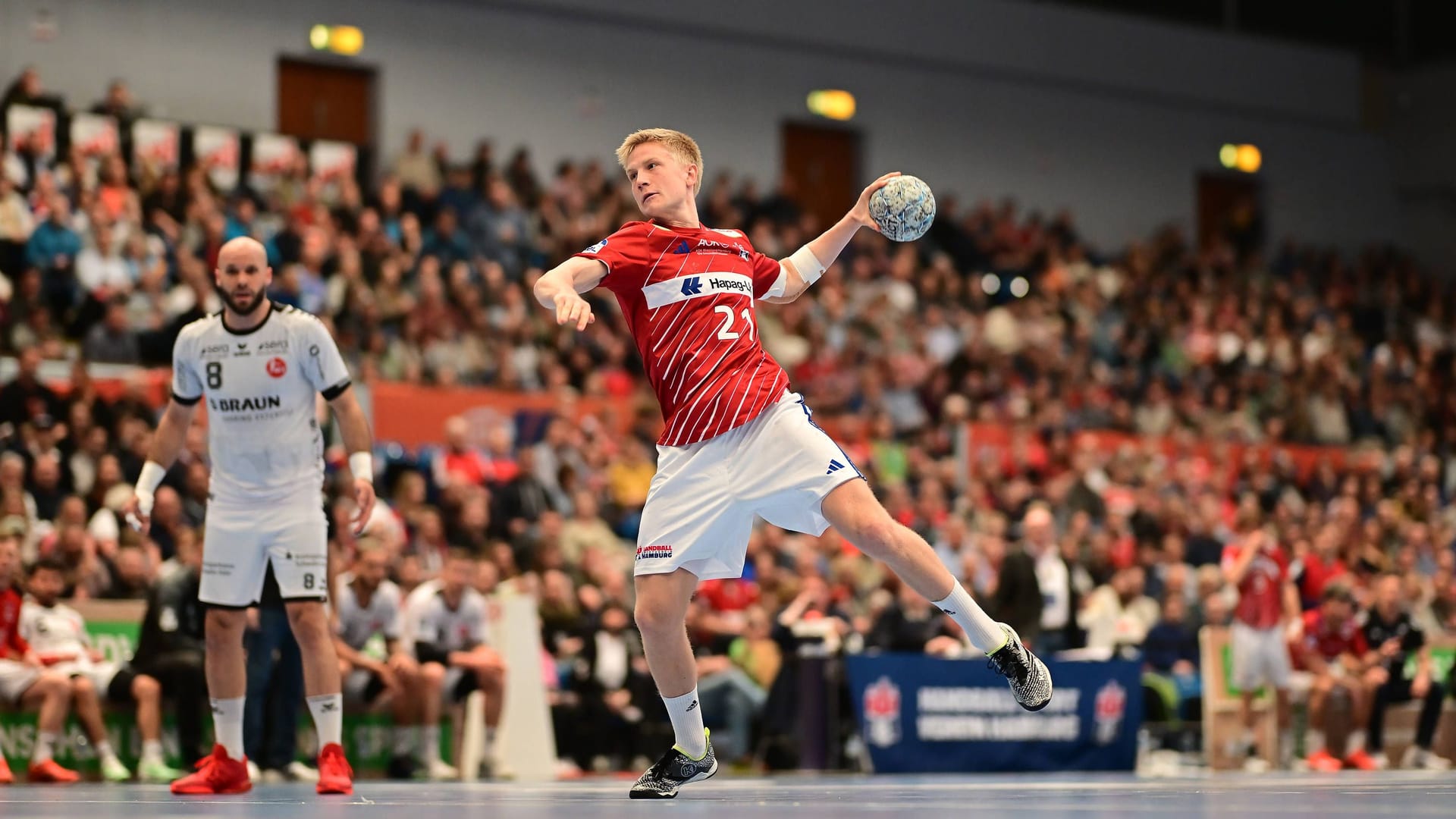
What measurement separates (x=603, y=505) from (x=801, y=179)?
12314 millimetres

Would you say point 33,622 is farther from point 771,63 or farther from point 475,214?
point 771,63

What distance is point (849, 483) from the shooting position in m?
7.07

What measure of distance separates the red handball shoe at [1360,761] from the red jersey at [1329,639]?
102 centimetres

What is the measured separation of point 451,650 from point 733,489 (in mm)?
7216

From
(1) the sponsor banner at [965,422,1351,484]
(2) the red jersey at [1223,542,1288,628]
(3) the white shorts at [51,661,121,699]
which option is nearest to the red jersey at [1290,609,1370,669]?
(2) the red jersey at [1223,542,1288,628]

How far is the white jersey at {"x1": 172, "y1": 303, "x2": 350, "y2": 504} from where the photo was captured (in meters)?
→ 8.73

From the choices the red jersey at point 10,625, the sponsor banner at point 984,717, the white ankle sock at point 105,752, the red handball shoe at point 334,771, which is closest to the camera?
the red handball shoe at point 334,771

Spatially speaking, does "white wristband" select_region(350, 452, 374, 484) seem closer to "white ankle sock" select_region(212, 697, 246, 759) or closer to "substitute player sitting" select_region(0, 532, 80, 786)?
"white ankle sock" select_region(212, 697, 246, 759)

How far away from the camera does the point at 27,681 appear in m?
12.1

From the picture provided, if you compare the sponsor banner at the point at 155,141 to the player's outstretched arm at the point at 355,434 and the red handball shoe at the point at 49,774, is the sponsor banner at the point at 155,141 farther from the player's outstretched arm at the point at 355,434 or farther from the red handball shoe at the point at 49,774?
the player's outstretched arm at the point at 355,434

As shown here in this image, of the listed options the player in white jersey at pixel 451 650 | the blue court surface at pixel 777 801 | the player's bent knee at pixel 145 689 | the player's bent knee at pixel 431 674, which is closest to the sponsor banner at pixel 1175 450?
the player in white jersey at pixel 451 650

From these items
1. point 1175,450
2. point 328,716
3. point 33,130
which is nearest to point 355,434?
point 328,716

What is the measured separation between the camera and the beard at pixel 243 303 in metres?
8.71

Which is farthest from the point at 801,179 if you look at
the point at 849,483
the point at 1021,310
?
the point at 849,483
